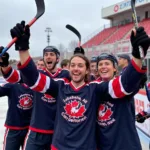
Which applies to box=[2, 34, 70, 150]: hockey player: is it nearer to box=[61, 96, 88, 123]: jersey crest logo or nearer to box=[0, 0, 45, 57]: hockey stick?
box=[61, 96, 88, 123]: jersey crest logo

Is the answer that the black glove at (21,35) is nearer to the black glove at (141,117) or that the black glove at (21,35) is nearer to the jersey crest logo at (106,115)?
the jersey crest logo at (106,115)

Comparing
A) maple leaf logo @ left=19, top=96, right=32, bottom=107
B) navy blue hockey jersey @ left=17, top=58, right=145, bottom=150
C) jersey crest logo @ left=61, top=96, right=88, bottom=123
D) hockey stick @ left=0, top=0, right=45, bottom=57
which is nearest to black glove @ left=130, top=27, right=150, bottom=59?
navy blue hockey jersey @ left=17, top=58, right=145, bottom=150

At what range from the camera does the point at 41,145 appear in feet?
7.98

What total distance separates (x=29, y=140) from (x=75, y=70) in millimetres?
878

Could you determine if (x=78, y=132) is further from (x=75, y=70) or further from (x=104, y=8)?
(x=104, y=8)

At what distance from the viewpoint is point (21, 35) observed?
5.54 feet

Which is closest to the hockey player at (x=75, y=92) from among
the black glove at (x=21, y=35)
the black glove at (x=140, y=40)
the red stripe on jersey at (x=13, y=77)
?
the black glove at (x=21, y=35)

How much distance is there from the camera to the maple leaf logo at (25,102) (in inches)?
112

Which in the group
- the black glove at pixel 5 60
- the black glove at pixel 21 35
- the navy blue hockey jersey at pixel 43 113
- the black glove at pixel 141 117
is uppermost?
the black glove at pixel 21 35

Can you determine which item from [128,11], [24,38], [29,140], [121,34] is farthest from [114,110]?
[128,11]

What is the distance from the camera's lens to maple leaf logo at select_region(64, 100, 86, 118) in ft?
6.08

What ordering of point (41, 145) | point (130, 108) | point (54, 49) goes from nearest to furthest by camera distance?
point (130, 108) < point (41, 145) < point (54, 49)

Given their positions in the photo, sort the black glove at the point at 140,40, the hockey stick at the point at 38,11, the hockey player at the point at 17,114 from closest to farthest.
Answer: the black glove at the point at 140,40 → the hockey stick at the point at 38,11 → the hockey player at the point at 17,114

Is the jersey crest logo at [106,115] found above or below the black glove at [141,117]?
above
